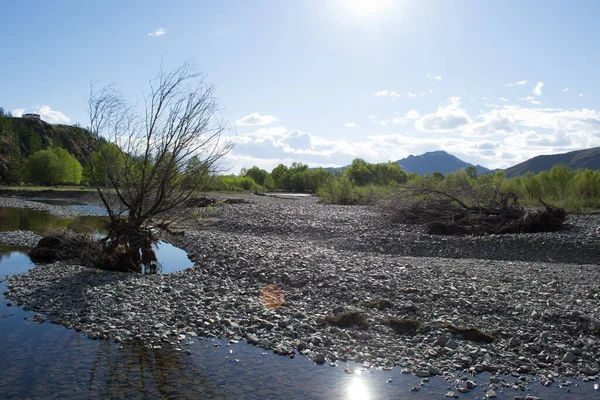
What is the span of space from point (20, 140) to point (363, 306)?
577 feet

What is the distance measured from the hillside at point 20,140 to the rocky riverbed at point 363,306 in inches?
2432

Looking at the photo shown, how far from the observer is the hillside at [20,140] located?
108 metres

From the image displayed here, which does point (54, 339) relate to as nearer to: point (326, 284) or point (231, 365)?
point (231, 365)

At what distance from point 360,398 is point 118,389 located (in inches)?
128

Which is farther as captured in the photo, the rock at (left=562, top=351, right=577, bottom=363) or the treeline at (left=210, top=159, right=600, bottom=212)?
the treeline at (left=210, top=159, right=600, bottom=212)

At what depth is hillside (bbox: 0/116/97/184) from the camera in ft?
354

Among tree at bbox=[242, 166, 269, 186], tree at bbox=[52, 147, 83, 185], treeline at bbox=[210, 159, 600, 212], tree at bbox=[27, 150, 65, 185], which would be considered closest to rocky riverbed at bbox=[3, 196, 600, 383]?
treeline at bbox=[210, 159, 600, 212]

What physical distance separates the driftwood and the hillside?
5728 cm

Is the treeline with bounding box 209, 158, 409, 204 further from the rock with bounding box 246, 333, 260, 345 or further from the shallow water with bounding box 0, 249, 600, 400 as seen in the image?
the shallow water with bounding box 0, 249, 600, 400

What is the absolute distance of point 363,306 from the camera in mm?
9648

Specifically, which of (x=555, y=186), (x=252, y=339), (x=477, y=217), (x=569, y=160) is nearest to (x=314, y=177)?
(x=555, y=186)

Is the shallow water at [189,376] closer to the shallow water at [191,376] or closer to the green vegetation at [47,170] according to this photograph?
the shallow water at [191,376]

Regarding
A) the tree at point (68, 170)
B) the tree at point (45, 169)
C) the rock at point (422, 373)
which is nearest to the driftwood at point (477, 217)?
the rock at point (422, 373)

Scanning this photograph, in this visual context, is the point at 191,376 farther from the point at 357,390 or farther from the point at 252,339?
the point at 357,390
